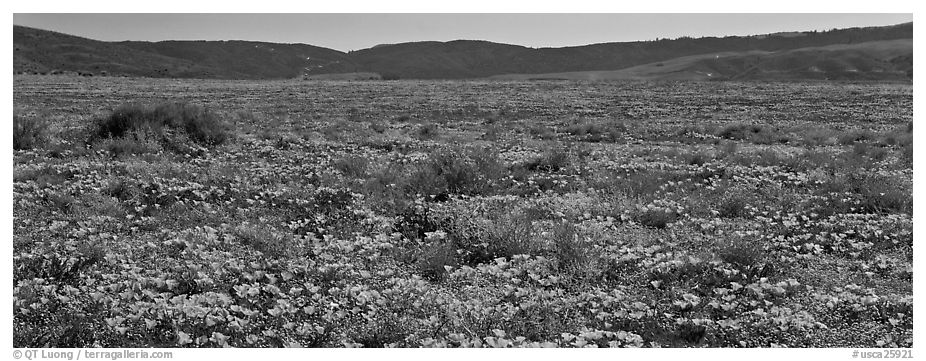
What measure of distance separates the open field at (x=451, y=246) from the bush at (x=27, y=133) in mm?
85

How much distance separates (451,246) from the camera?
7.73 m

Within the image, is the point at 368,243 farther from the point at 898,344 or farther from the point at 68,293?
the point at 898,344

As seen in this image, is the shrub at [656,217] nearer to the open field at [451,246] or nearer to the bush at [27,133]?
the open field at [451,246]

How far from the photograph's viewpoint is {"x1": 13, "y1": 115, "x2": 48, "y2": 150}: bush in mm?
15023

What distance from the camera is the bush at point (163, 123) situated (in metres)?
16.6

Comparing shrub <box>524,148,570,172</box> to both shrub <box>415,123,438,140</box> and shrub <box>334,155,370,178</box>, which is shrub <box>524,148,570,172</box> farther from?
shrub <box>415,123,438,140</box>

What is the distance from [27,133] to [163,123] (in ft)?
10.8

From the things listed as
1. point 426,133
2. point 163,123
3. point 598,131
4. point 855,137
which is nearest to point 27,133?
point 163,123

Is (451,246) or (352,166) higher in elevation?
(352,166)

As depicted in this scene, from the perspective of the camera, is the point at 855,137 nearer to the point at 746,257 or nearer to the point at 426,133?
the point at 426,133

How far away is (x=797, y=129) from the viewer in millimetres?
22703

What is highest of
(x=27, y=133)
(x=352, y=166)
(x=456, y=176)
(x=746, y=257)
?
(x=27, y=133)

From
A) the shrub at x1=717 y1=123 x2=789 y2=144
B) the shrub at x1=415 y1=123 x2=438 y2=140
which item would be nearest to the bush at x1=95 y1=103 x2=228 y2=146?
the shrub at x1=415 y1=123 x2=438 y2=140

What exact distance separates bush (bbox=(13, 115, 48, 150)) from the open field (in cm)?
9
